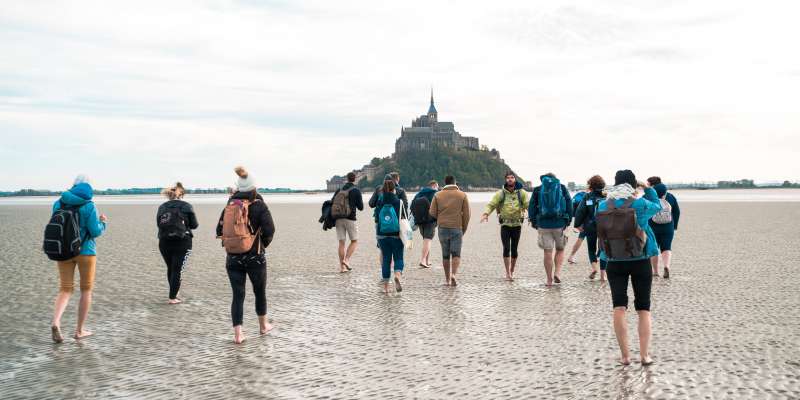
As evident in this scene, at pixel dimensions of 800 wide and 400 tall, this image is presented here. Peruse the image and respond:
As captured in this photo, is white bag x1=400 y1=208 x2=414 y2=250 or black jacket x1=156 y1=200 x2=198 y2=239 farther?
white bag x1=400 y1=208 x2=414 y2=250

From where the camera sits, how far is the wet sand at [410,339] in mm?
5344

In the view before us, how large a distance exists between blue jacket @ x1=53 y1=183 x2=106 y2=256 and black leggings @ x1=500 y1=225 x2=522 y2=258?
266 inches

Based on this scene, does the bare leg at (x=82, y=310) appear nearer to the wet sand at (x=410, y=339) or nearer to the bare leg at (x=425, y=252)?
the wet sand at (x=410, y=339)

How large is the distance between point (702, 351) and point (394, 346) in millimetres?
3143

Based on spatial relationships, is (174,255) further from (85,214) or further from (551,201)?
(551,201)

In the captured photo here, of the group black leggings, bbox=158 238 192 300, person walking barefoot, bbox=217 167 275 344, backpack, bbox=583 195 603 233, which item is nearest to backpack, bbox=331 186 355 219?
black leggings, bbox=158 238 192 300

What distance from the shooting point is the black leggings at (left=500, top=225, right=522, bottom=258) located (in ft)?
37.1

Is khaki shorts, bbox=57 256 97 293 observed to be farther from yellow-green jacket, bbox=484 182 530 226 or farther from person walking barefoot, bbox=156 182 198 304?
yellow-green jacket, bbox=484 182 530 226

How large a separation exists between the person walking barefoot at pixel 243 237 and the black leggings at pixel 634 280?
3669 millimetres

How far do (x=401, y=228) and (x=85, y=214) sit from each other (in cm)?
482

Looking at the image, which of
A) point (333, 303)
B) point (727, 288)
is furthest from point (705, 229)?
point (333, 303)

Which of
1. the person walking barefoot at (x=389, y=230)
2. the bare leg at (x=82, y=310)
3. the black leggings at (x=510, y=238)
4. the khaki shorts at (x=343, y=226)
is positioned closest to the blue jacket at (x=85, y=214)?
the bare leg at (x=82, y=310)

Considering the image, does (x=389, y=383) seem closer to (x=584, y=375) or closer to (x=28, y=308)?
(x=584, y=375)

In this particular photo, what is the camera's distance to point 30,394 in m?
5.24
